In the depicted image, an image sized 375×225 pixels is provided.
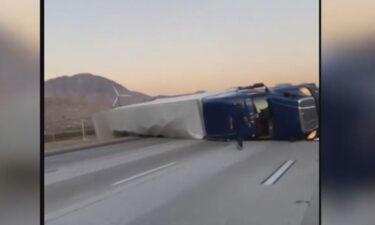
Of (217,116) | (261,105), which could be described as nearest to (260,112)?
(261,105)

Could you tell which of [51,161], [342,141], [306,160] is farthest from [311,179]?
[51,161]

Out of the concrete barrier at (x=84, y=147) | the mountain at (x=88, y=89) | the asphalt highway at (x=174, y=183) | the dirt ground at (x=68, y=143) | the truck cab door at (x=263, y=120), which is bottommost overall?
the asphalt highway at (x=174, y=183)

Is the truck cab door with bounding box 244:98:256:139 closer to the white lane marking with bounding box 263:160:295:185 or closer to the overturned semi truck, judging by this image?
the overturned semi truck

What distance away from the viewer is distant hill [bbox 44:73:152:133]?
4.42 ft

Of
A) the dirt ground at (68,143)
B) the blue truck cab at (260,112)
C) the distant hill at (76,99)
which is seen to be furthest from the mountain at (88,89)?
the blue truck cab at (260,112)

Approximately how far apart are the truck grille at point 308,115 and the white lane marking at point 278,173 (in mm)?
130

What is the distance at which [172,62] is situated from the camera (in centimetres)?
143

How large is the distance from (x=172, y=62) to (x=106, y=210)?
542 mm

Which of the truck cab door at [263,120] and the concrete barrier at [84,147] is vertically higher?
the truck cab door at [263,120]

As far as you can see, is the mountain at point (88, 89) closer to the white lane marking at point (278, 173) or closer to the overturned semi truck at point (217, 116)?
the overturned semi truck at point (217, 116)

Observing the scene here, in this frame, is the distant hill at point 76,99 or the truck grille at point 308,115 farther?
the distant hill at point 76,99

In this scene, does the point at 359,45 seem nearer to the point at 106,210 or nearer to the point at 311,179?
the point at 311,179

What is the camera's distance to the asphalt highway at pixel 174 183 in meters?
1.37

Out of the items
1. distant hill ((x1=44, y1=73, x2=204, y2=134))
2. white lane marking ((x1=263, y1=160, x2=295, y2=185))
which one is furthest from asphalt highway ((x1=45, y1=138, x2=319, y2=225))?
distant hill ((x1=44, y1=73, x2=204, y2=134))
